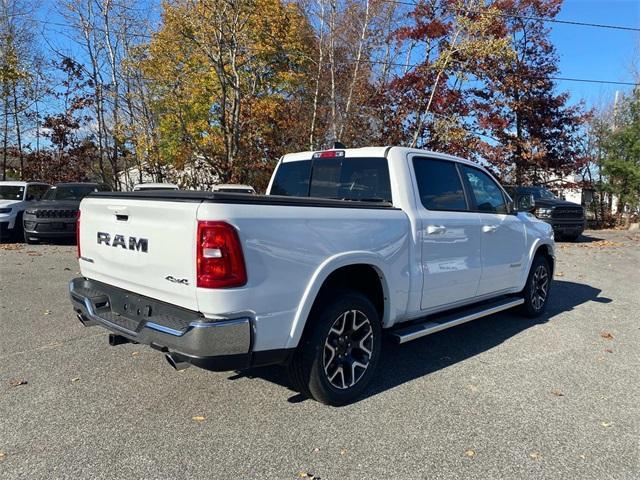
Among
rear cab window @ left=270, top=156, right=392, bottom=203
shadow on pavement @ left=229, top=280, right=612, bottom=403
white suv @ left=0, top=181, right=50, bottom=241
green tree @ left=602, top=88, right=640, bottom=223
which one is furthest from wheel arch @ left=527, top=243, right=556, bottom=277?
green tree @ left=602, top=88, right=640, bottom=223

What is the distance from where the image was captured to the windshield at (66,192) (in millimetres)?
13848

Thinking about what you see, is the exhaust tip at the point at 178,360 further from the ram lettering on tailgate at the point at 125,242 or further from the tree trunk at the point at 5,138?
the tree trunk at the point at 5,138

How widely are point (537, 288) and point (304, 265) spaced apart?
4303 mm

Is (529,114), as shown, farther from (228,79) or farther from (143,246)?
(143,246)

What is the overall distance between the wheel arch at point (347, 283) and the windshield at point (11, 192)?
45.5 ft

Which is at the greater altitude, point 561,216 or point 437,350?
point 561,216

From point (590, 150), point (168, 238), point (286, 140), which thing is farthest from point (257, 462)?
point (590, 150)

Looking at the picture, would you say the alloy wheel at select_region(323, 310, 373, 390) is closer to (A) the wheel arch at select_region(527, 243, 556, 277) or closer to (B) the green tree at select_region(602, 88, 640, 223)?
(A) the wheel arch at select_region(527, 243, 556, 277)

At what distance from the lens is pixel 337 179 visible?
4.65m

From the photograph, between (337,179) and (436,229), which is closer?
(436,229)

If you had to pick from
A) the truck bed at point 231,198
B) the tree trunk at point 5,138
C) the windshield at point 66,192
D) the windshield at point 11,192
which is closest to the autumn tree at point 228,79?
the windshield at point 66,192

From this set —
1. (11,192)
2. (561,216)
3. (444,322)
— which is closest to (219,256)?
(444,322)

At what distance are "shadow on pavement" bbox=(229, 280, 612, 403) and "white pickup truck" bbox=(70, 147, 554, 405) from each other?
0.39 m

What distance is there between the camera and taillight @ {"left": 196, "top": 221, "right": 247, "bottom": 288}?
2803 mm
